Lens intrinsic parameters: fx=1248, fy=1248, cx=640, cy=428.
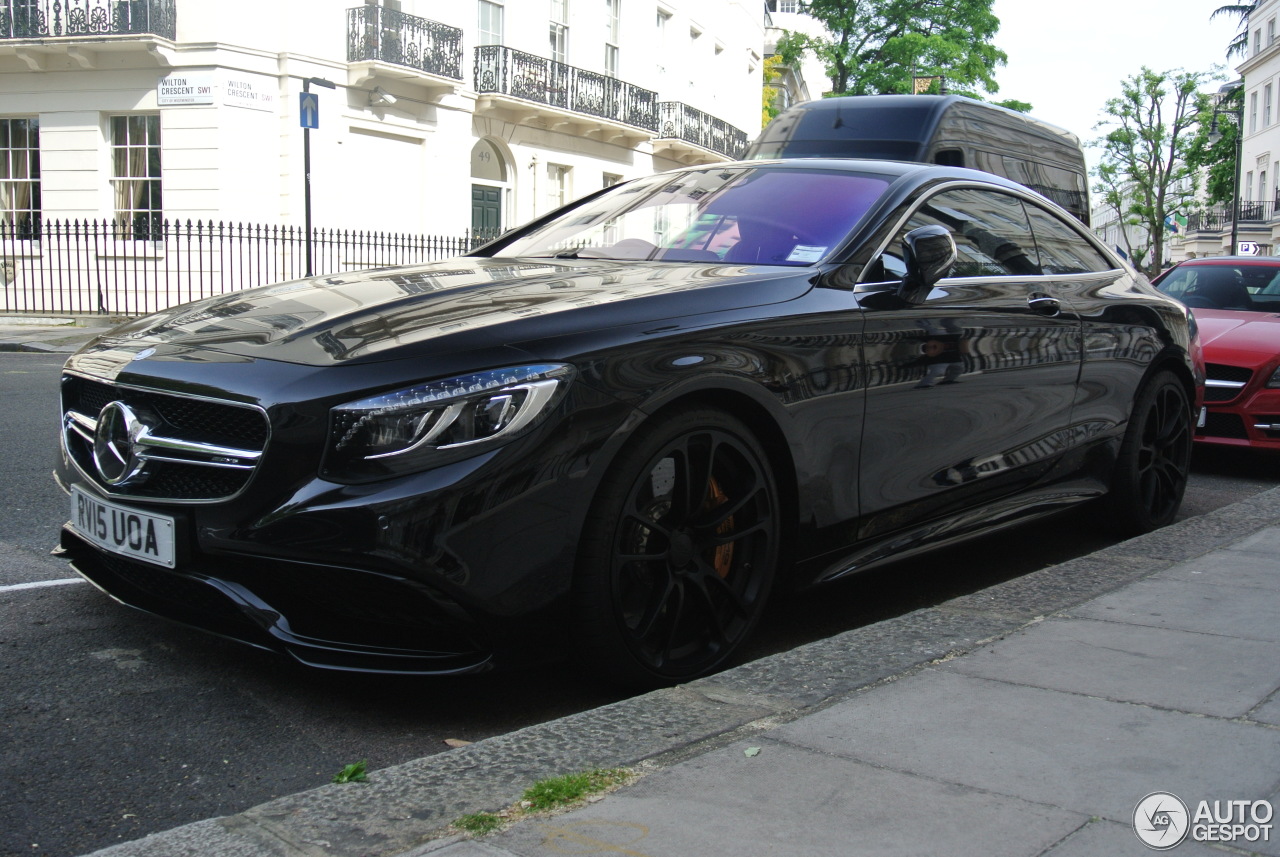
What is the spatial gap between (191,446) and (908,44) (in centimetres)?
3742

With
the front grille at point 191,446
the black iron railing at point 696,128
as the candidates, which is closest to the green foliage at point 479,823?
the front grille at point 191,446

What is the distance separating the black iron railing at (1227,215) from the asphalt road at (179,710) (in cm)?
6400

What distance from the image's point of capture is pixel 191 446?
2.97 m

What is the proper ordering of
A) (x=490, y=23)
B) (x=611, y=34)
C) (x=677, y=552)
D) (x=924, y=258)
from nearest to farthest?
1. (x=677, y=552)
2. (x=924, y=258)
3. (x=490, y=23)
4. (x=611, y=34)

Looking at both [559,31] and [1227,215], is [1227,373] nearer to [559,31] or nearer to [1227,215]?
[559,31]

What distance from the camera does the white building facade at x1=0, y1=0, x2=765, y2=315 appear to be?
20281 millimetres

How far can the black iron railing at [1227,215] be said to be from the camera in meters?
63.8

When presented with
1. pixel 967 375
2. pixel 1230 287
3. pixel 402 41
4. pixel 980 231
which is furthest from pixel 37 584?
pixel 402 41

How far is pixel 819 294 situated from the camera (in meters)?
3.65

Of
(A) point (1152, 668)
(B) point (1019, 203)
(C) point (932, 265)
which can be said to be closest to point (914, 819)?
(A) point (1152, 668)

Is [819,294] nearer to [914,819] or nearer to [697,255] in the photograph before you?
[697,255]

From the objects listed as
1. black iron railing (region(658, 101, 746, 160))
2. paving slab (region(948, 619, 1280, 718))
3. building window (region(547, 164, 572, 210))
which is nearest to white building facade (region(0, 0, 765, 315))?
building window (region(547, 164, 572, 210))

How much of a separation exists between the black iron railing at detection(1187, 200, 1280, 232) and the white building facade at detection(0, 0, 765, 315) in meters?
46.2

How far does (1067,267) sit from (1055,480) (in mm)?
888
